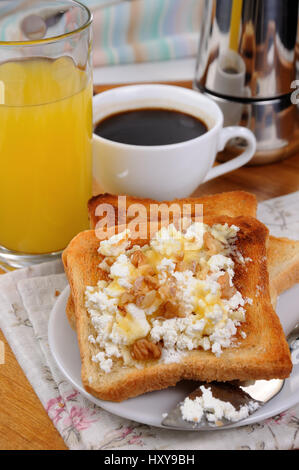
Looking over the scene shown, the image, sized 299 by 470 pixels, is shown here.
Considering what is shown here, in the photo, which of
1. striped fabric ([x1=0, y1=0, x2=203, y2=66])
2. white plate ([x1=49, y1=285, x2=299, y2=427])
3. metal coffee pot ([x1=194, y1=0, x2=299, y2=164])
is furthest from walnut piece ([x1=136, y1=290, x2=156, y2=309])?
striped fabric ([x1=0, y1=0, x2=203, y2=66])

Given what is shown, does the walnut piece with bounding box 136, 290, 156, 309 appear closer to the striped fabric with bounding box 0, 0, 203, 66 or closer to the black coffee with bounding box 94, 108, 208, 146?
the black coffee with bounding box 94, 108, 208, 146

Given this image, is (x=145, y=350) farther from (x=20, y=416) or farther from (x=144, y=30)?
(x=144, y=30)

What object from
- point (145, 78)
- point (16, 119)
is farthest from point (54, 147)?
point (145, 78)

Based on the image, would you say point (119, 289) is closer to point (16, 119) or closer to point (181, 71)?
point (16, 119)

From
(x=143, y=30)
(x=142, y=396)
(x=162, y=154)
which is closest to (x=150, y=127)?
(x=162, y=154)

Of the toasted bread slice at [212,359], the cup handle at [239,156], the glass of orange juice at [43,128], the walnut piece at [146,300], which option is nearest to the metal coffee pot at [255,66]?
the cup handle at [239,156]

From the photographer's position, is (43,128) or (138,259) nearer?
(138,259)
